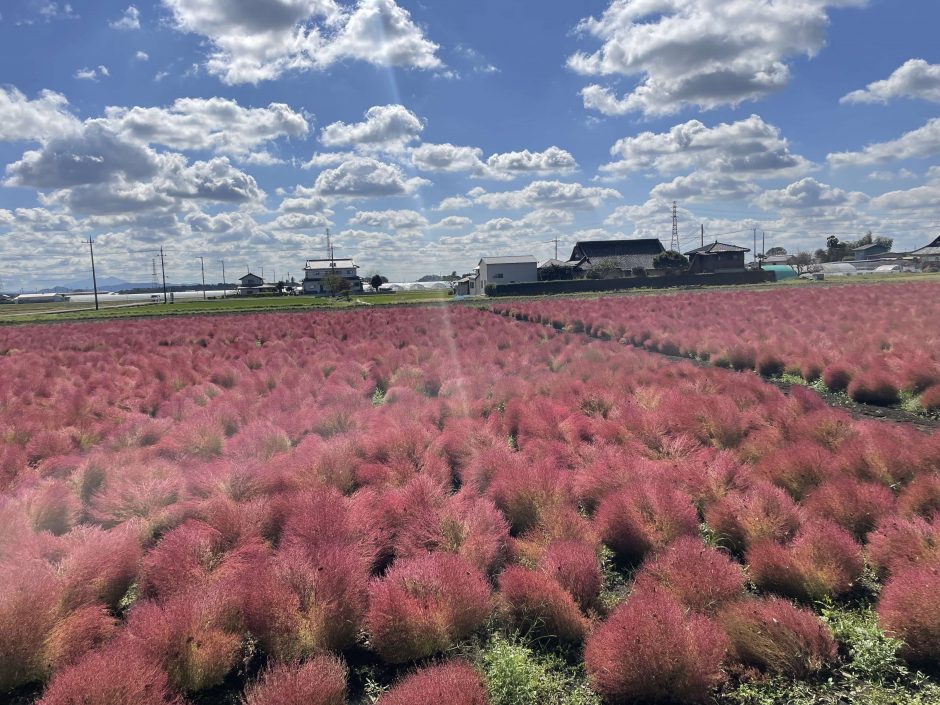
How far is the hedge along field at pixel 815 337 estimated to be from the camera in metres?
10.9

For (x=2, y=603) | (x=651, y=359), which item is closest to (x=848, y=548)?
(x=2, y=603)

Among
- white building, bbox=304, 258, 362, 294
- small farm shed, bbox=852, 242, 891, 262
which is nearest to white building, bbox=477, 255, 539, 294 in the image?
white building, bbox=304, 258, 362, 294

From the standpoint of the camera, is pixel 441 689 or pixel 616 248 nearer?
pixel 441 689

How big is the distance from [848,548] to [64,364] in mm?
21310

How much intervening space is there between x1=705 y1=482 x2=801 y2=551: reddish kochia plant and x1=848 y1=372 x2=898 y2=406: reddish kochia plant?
686cm

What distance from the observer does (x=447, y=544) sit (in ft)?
17.0

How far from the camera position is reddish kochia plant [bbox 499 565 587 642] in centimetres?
416

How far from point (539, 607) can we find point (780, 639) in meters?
1.68

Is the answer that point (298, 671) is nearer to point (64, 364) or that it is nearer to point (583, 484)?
point (583, 484)

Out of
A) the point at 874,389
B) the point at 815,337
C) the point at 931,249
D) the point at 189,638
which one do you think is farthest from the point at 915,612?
the point at 931,249

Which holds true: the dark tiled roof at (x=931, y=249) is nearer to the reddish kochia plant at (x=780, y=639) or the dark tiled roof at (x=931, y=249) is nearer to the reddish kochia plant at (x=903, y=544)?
the reddish kochia plant at (x=903, y=544)

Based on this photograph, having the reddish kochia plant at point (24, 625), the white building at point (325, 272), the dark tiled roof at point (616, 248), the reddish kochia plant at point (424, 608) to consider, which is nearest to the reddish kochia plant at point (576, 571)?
the reddish kochia plant at point (424, 608)

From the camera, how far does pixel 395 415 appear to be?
9414 millimetres

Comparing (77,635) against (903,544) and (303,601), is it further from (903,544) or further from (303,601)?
(903,544)
